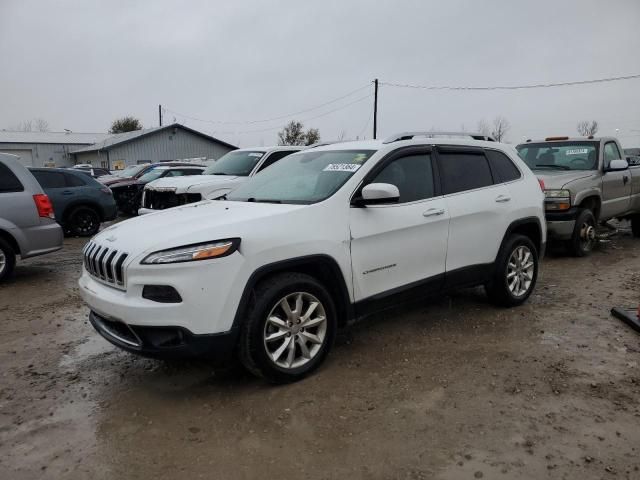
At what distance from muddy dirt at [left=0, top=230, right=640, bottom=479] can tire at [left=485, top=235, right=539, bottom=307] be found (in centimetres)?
22

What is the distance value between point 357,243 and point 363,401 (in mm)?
1150

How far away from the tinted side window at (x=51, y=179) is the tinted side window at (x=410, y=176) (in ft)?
29.8

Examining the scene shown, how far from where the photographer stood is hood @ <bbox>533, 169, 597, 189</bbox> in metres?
7.81

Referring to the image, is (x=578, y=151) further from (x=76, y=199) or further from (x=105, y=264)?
(x=76, y=199)

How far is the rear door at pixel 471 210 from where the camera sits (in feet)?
14.9

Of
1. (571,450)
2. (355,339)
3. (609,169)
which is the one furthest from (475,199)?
(609,169)

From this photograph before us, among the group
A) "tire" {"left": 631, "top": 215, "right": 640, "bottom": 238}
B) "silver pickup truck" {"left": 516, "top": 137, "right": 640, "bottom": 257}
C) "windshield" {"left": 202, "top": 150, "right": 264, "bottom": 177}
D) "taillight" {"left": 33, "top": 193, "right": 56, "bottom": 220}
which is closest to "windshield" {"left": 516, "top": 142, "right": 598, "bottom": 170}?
"silver pickup truck" {"left": 516, "top": 137, "right": 640, "bottom": 257}

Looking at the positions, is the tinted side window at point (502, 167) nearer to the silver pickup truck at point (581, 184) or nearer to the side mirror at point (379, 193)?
the side mirror at point (379, 193)

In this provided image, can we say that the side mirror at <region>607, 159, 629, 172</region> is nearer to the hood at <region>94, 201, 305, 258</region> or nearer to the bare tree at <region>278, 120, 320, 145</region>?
the hood at <region>94, 201, 305, 258</region>

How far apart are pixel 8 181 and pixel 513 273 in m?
6.39

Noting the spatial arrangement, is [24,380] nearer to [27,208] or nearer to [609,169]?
[27,208]

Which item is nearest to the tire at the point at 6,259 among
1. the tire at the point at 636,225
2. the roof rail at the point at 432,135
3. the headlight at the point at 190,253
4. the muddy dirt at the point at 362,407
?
the muddy dirt at the point at 362,407

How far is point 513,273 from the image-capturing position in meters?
5.23

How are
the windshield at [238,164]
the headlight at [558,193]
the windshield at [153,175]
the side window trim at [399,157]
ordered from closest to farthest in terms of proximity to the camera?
A: the side window trim at [399,157], the headlight at [558,193], the windshield at [238,164], the windshield at [153,175]
